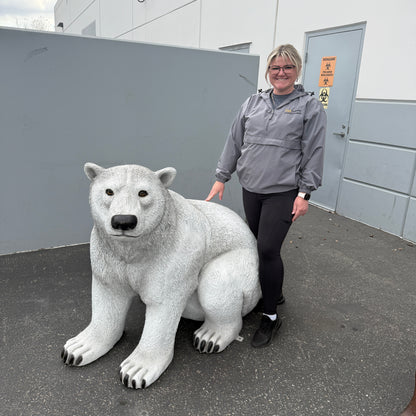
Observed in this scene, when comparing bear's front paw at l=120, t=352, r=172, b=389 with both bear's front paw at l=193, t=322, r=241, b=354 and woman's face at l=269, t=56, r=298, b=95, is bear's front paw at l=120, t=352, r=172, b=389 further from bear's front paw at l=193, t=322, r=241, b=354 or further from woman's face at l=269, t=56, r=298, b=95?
woman's face at l=269, t=56, r=298, b=95

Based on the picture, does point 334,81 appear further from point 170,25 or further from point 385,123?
point 170,25

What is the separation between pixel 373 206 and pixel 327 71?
1866mm

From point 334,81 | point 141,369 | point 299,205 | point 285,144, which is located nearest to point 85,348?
point 141,369

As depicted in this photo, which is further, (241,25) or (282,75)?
(241,25)

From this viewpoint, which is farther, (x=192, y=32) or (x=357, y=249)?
(x=192, y=32)

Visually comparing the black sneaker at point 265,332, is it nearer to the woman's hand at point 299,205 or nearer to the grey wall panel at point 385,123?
the woman's hand at point 299,205

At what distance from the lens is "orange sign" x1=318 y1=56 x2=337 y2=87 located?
15.9ft

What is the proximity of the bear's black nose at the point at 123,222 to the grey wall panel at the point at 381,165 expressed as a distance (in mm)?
3469

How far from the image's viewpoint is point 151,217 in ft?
5.69

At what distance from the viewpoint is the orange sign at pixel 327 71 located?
483 cm

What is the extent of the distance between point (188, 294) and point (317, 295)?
1.32 meters

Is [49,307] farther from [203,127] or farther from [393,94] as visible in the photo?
[393,94]

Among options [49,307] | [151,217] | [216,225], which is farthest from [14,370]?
[216,225]

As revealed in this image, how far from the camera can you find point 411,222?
13.2ft
